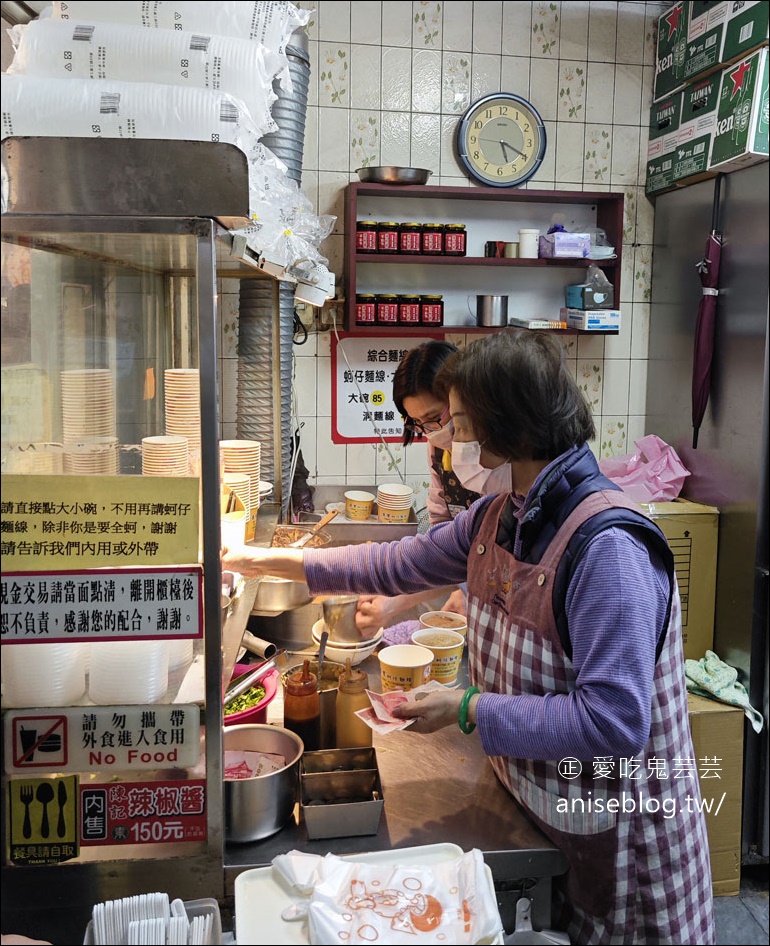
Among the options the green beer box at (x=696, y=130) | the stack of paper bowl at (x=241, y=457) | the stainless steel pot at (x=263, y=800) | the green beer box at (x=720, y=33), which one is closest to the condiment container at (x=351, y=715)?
the stainless steel pot at (x=263, y=800)

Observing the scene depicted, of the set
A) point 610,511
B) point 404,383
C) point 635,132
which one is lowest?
point 610,511

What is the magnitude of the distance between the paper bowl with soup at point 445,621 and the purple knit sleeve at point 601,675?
36.0 inches

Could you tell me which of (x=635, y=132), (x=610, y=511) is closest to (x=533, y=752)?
(x=610, y=511)

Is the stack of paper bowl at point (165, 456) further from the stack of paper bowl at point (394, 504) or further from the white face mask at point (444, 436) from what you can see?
the stack of paper bowl at point (394, 504)

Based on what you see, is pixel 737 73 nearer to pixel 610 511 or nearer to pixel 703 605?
pixel 703 605

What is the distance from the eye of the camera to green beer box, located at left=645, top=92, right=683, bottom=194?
3.88 m

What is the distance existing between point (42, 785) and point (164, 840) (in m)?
0.22

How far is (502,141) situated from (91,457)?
3.21 m

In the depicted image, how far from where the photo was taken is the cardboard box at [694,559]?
11.2ft

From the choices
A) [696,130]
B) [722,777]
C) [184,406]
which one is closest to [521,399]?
[184,406]

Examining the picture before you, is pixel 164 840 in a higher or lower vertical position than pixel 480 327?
lower

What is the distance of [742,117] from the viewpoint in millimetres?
3346

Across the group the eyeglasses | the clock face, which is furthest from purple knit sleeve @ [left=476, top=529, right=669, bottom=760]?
the clock face

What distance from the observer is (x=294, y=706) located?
177cm
